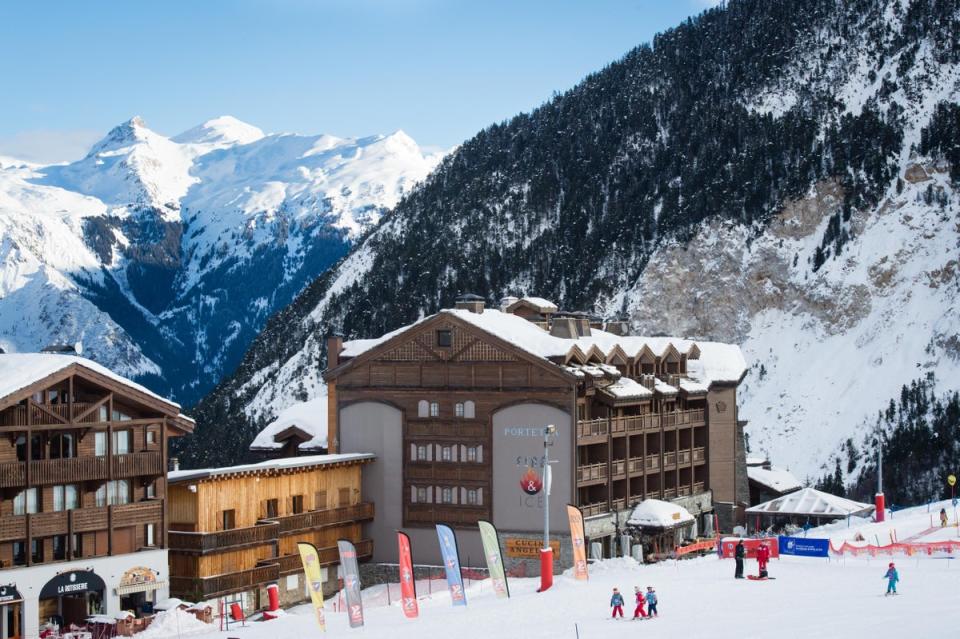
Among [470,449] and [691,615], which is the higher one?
[470,449]

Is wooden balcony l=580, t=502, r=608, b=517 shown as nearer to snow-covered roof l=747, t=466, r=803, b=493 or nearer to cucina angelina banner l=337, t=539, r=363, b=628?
cucina angelina banner l=337, t=539, r=363, b=628

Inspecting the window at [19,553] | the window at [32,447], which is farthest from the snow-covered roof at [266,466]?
the window at [19,553]

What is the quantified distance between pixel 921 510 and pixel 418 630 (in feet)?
178

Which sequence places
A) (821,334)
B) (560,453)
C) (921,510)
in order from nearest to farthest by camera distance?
(560,453) → (921,510) → (821,334)

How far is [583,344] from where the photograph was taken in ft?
308

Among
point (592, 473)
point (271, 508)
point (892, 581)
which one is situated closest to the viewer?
point (892, 581)

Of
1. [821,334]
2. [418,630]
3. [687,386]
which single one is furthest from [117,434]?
[821,334]

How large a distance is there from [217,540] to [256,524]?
13.9 feet

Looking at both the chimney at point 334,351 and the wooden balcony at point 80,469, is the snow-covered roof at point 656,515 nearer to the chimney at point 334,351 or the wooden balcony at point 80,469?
the chimney at point 334,351

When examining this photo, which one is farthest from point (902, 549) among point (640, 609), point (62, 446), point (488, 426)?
point (62, 446)

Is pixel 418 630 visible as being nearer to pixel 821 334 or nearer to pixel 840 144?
pixel 821 334

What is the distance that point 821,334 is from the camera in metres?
175

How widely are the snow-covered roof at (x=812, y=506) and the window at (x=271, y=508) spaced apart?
3408 centimetres

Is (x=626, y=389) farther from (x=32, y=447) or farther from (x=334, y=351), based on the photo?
(x=32, y=447)
